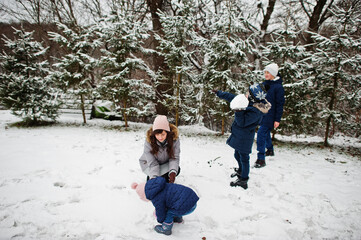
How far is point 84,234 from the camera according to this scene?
2.28 m

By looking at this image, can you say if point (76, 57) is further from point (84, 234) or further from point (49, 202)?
point (84, 234)

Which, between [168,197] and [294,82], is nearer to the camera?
[168,197]

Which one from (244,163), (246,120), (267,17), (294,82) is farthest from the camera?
(267,17)

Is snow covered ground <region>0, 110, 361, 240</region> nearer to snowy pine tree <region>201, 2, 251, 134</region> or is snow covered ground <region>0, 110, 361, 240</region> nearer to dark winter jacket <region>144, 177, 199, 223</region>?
dark winter jacket <region>144, 177, 199, 223</region>

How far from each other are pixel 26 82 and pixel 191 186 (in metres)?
9.80

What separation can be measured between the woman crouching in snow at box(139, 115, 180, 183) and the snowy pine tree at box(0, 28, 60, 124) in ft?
29.0

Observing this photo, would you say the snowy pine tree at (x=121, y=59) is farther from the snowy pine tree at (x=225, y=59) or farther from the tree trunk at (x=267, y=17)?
the tree trunk at (x=267, y=17)

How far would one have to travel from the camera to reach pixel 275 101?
4465 millimetres

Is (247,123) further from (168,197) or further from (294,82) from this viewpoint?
(294,82)

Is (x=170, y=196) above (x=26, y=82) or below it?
below

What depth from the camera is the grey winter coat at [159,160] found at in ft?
9.36

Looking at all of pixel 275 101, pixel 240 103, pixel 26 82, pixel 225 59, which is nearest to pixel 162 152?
pixel 240 103

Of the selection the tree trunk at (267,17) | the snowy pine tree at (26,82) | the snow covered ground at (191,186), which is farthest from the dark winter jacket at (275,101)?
the snowy pine tree at (26,82)

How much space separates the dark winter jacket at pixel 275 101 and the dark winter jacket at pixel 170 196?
3293 mm
